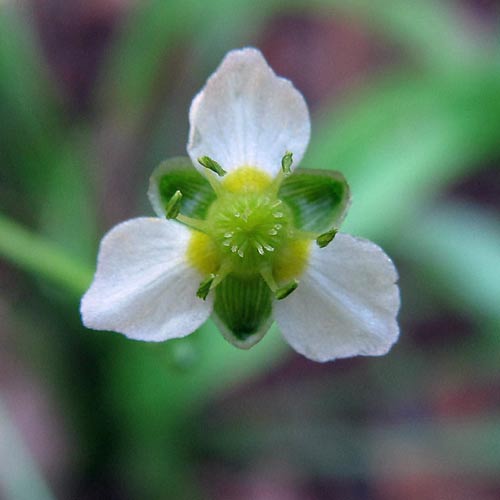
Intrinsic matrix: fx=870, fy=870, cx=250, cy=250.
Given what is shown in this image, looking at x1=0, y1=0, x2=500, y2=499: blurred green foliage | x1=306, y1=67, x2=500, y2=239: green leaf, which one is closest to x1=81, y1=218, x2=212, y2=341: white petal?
x1=0, y1=0, x2=500, y2=499: blurred green foliage

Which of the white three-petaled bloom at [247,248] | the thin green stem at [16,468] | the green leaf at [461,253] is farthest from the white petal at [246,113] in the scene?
the thin green stem at [16,468]

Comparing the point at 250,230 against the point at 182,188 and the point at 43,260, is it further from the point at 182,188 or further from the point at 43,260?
the point at 43,260

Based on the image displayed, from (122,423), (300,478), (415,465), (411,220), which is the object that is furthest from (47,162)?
(415,465)

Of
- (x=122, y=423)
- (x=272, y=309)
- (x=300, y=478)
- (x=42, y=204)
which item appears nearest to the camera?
(x=272, y=309)

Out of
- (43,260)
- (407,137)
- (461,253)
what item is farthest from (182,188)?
(461,253)

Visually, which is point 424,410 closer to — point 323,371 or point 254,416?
point 323,371

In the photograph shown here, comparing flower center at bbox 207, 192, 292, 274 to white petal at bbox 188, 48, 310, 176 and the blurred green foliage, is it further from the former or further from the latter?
the blurred green foliage

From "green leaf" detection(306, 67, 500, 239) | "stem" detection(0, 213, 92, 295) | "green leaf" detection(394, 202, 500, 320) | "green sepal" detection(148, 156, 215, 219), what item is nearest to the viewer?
"green sepal" detection(148, 156, 215, 219)
